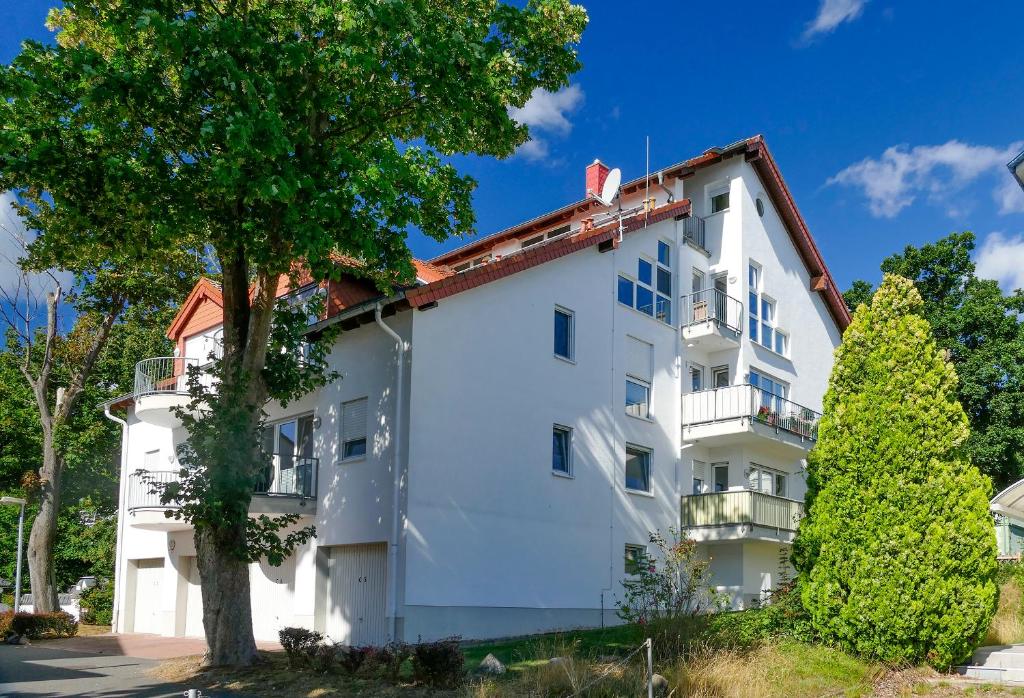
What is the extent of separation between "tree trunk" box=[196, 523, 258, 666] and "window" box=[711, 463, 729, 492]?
1552cm

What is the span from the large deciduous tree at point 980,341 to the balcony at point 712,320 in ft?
40.8

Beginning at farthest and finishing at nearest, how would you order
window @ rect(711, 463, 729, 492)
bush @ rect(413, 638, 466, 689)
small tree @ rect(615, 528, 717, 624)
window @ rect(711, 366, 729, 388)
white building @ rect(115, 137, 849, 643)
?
1. window @ rect(711, 366, 729, 388)
2. window @ rect(711, 463, 729, 492)
3. white building @ rect(115, 137, 849, 643)
4. small tree @ rect(615, 528, 717, 624)
5. bush @ rect(413, 638, 466, 689)

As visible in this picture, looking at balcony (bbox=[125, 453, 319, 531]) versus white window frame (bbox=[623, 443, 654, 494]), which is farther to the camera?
white window frame (bbox=[623, 443, 654, 494])

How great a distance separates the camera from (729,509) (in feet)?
82.8

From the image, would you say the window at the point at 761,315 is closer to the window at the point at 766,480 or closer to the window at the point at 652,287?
the window at the point at 652,287

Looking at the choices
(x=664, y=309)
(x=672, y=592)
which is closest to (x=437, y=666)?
(x=672, y=592)

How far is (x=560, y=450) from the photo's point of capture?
75.7ft

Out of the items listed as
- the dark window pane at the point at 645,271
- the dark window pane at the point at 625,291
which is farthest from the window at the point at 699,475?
the dark window pane at the point at 645,271

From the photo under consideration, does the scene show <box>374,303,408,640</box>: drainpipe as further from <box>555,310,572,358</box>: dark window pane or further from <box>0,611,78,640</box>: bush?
<box>0,611,78,640</box>: bush

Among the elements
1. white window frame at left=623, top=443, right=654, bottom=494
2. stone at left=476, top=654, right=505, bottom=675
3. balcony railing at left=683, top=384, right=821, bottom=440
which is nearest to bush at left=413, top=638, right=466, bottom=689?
stone at left=476, top=654, right=505, bottom=675

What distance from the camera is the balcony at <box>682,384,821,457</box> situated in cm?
2600

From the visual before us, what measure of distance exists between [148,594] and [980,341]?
31956 mm

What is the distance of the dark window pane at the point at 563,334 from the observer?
77.4ft

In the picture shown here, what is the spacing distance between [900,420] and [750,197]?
15.7 metres
